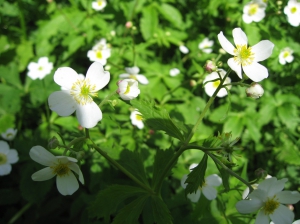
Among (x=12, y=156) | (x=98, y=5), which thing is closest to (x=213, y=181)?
(x=12, y=156)

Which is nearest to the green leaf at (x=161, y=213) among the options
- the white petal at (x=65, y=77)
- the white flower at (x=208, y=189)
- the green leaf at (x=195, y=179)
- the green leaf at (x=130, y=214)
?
the green leaf at (x=130, y=214)

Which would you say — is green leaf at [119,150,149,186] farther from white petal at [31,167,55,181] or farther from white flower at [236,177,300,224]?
white flower at [236,177,300,224]

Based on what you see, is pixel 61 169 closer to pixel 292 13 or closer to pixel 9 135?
pixel 9 135

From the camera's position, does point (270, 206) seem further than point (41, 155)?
Yes

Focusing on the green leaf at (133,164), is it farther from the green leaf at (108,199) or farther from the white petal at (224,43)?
the white petal at (224,43)

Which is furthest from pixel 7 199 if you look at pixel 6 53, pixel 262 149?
pixel 262 149

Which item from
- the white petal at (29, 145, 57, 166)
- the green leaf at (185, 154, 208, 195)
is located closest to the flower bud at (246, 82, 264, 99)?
the green leaf at (185, 154, 208, 195)

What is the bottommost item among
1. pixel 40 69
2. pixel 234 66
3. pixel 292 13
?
pixel 40 69
